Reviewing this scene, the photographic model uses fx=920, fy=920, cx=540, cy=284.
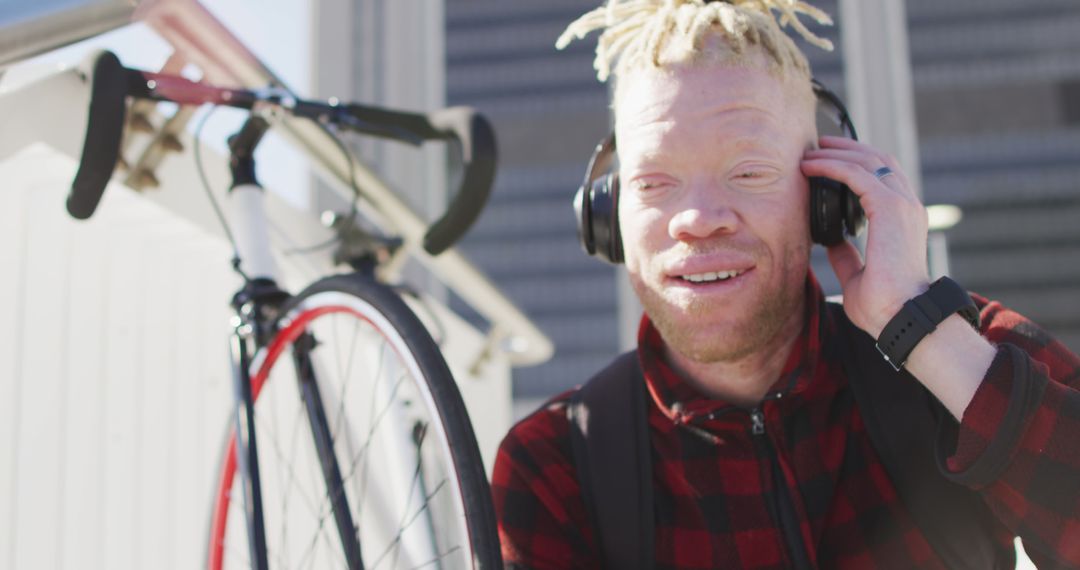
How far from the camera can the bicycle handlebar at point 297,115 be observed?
3.45ft

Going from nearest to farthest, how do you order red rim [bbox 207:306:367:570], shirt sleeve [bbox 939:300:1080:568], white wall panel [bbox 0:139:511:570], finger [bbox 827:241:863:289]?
shirt sleeve [bbox 939:300:1080:568] < finger [bbox 827:241:863:289] < red rim [bbox 207:306:367:570] < white wall panel [bbox 0:139:511:570]

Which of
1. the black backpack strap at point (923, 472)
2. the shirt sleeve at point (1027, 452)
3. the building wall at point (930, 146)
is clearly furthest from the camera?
the building wall at point (930, 146)

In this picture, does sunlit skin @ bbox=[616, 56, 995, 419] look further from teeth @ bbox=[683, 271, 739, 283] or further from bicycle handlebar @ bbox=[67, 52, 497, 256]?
bicycle handlebar @ bbox=[67, 52, 497, 256]

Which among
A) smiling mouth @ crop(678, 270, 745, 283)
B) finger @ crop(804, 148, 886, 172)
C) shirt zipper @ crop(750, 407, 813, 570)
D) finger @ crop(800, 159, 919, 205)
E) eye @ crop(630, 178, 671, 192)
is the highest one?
finger @ crop(804, 148, 886, 172)

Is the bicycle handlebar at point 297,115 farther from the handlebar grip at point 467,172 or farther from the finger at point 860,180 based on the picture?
the finger at point 860,180

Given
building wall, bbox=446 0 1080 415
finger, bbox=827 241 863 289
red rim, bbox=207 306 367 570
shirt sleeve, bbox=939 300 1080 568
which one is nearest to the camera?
shirt sleeve, bbox=939 300 1080 568

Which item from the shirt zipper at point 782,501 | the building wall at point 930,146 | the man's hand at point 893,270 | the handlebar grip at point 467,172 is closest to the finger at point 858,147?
the man's hand at point 893,270

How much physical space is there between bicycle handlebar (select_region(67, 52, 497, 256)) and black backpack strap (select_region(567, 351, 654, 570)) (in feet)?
1.12

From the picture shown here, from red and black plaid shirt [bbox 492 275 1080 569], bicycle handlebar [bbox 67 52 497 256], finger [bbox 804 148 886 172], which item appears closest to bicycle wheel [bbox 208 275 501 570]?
red and black plaid shirt [bbox 492 275 1080 569]

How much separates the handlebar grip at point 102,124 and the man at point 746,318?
58 cm

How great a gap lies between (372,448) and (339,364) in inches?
22.0

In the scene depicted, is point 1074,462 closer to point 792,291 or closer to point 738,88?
point 792,291

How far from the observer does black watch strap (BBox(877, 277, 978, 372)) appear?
0.89 meters

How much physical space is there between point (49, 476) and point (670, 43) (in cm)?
108
